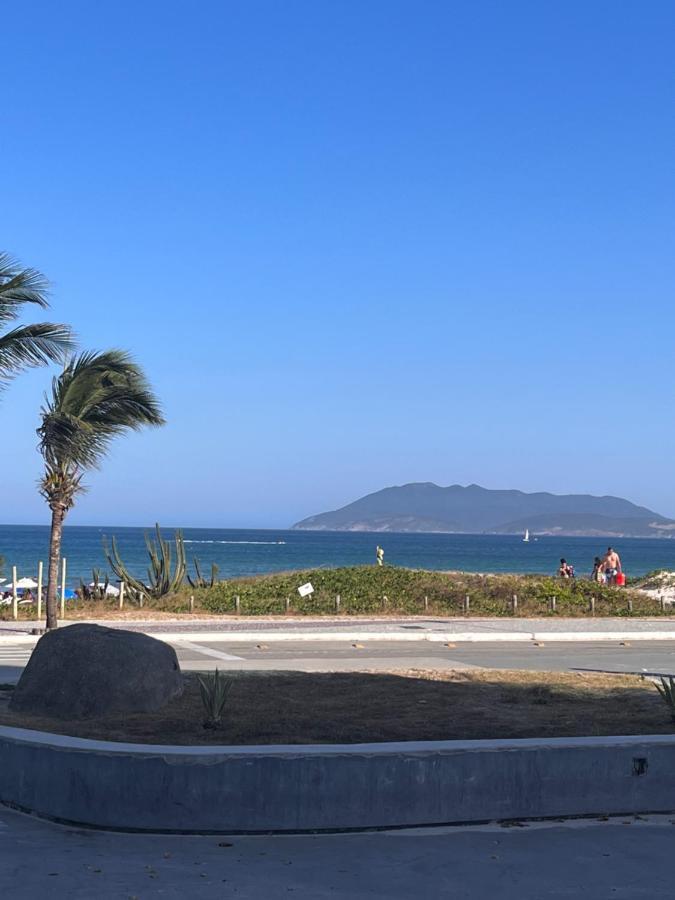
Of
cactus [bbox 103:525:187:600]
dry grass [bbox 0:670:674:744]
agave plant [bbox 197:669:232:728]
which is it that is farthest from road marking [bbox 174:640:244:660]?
cactus [bbox 103:525:187:600]

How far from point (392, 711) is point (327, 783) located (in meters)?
3.29

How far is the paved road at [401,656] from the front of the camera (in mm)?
16750

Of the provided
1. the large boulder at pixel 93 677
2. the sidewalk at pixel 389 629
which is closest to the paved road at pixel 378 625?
the sidewalk at pixel 389 629

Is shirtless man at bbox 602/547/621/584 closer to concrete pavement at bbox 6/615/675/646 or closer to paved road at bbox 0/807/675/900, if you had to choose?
concrete pavement at bbox 6/615/675/646

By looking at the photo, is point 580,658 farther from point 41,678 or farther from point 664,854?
point 664,854

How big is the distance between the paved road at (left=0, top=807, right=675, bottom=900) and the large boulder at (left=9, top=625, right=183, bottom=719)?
2.38 meters

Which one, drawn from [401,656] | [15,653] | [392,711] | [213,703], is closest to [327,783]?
[213,703]

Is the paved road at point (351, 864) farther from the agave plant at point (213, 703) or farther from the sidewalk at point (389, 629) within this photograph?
the sidewalk at point (389, 629)

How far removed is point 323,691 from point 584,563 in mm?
128722

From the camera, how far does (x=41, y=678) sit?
1043 cm

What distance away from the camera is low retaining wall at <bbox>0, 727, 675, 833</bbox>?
738 cm

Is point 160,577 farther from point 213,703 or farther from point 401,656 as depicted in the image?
point 213,703

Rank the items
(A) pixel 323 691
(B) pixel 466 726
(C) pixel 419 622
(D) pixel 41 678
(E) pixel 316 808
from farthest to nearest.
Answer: (C) pixel 419 622
(A) pixel 323 691
(D) pixel 41 678
(B) pixel 466 726
(E) pixel 316 808

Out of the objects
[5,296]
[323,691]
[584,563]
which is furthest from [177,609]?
[584,563]
